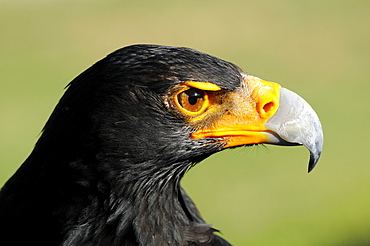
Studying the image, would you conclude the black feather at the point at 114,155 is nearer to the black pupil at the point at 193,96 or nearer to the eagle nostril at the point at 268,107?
the black pupil at the point at 193,96

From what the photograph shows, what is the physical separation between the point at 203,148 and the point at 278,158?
18.6 feet

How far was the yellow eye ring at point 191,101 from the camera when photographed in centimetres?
270

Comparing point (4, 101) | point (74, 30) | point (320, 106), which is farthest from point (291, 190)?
point (74, 30)

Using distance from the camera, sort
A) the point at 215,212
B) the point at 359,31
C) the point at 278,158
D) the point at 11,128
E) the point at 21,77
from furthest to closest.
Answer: the point at 359,31
the point at 21,77
the point at 11,128
the point at 278,158
the point at 215,212

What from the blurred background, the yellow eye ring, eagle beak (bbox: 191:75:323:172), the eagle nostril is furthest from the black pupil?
the blurred background

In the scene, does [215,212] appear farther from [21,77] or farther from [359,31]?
[359,31]

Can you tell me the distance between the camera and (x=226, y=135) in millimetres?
2805

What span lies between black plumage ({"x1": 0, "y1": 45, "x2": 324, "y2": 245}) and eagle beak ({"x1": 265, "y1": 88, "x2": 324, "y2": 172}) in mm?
230

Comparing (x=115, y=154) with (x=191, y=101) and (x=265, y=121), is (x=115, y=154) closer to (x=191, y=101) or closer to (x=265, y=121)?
(x=191, y=101)

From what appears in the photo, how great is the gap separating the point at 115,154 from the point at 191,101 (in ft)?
1.32

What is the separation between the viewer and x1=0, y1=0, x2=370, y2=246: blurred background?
7.35 metres

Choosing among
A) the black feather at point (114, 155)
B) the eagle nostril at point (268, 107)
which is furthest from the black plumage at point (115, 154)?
the eagle nostril at point (268, 107)

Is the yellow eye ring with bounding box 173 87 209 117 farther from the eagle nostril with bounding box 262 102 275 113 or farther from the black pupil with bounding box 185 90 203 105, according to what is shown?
the eagle nostril with bounding box 262 102 275 113

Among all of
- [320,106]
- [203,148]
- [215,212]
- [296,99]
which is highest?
[296,99]
